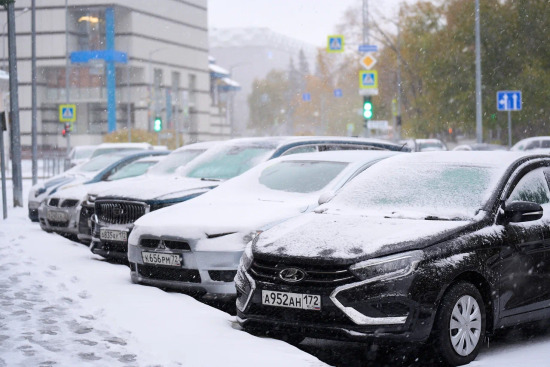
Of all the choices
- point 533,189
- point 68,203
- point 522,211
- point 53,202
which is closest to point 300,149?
point 68,203

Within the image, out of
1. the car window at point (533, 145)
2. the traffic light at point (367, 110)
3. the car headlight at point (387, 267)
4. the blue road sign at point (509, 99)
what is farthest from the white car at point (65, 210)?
the car window at point (533, 145)

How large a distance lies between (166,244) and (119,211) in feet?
7.64

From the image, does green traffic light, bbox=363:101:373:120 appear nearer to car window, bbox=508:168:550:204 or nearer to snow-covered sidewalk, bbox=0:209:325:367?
snow-covered sidewalk, bbox=0:209:325:367

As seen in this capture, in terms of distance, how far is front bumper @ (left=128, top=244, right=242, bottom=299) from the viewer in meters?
8.25

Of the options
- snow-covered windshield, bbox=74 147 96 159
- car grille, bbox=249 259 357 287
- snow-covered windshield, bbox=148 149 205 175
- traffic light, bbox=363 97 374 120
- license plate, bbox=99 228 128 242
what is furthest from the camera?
snow-covered windshield, bbox=74 147 96 159

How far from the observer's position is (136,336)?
6746 mm

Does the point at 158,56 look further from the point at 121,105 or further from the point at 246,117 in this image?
the point at 246,117

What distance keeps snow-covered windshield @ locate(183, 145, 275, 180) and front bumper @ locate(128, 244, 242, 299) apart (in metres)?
3.10

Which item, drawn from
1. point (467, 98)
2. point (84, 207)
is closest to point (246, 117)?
point (467, 98)

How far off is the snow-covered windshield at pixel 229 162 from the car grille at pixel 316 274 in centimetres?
510

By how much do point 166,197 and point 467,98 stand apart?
3367 cm

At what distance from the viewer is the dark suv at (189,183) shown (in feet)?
35.0

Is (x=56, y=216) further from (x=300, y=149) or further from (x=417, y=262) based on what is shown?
(x=417, y=262)

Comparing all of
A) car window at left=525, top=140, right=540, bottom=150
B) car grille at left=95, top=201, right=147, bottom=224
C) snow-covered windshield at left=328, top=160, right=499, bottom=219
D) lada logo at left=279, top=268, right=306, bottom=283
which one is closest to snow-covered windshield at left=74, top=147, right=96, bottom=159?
car window at left=525, top=140, right=540, bottom=150
